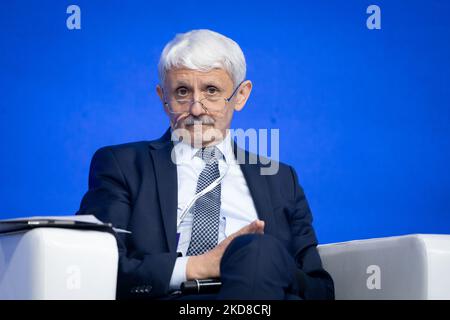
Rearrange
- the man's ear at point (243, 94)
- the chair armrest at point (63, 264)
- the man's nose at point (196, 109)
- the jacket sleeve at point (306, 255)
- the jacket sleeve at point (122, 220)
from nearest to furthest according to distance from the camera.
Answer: the chair armrest at point (63, 264) < the jacket sleeve at point (122, 220) < the jacket sleeve at point (306, 255) < the man's nose at point (196, 109) < the man's ear at point (243, 94)

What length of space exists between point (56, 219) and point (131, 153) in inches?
26.6

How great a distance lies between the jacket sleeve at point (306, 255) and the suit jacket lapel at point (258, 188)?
10cm

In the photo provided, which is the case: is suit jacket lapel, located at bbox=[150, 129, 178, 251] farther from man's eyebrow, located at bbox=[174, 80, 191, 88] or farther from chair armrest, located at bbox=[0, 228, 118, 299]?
chair armrest, located at bbox=[0, 228, 118, 299]

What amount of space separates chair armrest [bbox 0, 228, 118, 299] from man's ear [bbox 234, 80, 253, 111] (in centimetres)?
99

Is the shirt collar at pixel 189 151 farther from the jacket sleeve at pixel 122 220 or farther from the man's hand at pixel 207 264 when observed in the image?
the man's hand at pixel 207 264

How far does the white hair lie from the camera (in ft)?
8.14

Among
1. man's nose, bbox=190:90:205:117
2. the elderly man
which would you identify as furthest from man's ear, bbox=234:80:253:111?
man's nose, bbox=190:90:205:117

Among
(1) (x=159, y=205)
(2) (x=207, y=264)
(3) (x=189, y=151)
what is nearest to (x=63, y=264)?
(2) (x=207, y=264)

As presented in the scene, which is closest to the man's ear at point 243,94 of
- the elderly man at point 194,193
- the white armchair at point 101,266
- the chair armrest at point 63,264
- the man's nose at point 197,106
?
the elderly man at point 194,193

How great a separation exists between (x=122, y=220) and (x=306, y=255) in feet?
1.83

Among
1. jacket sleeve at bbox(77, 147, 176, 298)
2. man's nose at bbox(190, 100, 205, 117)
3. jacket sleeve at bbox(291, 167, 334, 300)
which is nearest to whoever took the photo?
jacket sleeve at bbox(77, 147, 176, 298)

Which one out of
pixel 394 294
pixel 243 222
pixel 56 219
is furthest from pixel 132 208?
pixel 394 294

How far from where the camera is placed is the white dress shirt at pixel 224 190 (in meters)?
2.36

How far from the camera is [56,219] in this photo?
1.79 metres
